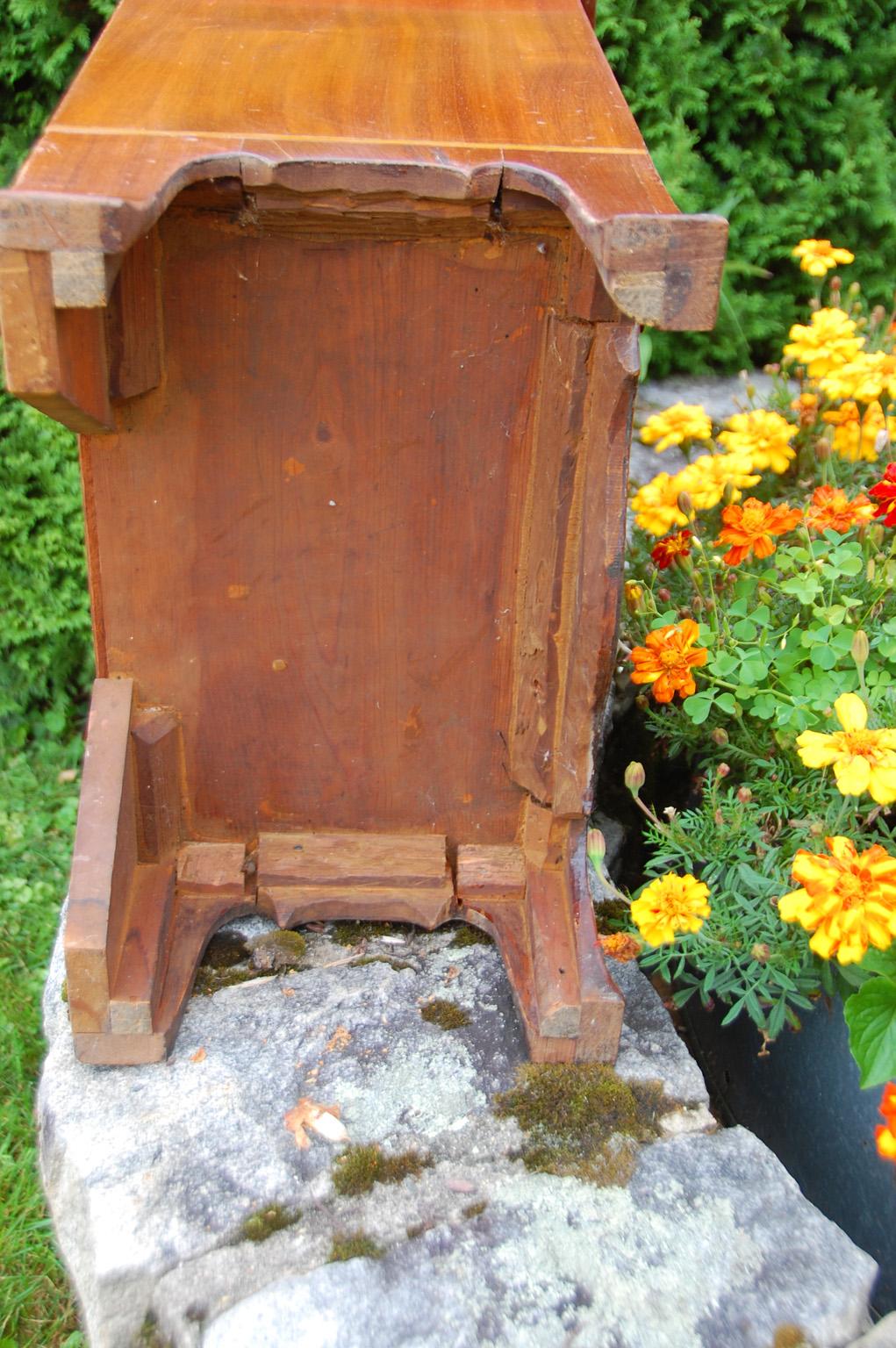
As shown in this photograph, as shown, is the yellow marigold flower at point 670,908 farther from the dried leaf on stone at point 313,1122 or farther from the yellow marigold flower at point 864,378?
the yellow marigold flower at point 864,378

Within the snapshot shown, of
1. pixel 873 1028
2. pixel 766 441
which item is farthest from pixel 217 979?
pixel 766 441

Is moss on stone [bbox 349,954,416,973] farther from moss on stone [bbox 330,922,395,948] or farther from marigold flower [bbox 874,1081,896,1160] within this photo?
marigold flower [bbox 874,1081,896,1160]

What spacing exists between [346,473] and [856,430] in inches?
41.0

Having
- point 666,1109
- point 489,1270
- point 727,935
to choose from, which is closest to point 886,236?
point 727,935

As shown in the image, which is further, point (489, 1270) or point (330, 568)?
point (330, 568)

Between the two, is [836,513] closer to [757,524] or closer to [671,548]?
[757,524]

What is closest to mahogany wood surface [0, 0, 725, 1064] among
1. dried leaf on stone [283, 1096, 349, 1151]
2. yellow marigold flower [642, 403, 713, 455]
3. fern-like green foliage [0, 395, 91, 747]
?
dried leaf on stone [283, 1096, 349, 1151]

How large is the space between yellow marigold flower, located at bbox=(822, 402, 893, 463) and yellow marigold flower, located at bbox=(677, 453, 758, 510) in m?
0.25

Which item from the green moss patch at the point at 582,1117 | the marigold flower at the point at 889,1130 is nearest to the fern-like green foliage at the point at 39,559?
the green moss patch at the point at 582,1117

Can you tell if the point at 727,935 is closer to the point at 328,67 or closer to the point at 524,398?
the point at 524,398

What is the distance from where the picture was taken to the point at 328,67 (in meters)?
1.55

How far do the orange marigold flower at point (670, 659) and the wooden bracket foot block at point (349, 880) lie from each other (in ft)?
1.47

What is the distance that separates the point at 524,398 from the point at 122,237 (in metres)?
0.65

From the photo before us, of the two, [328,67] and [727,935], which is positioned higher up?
[328,67]
